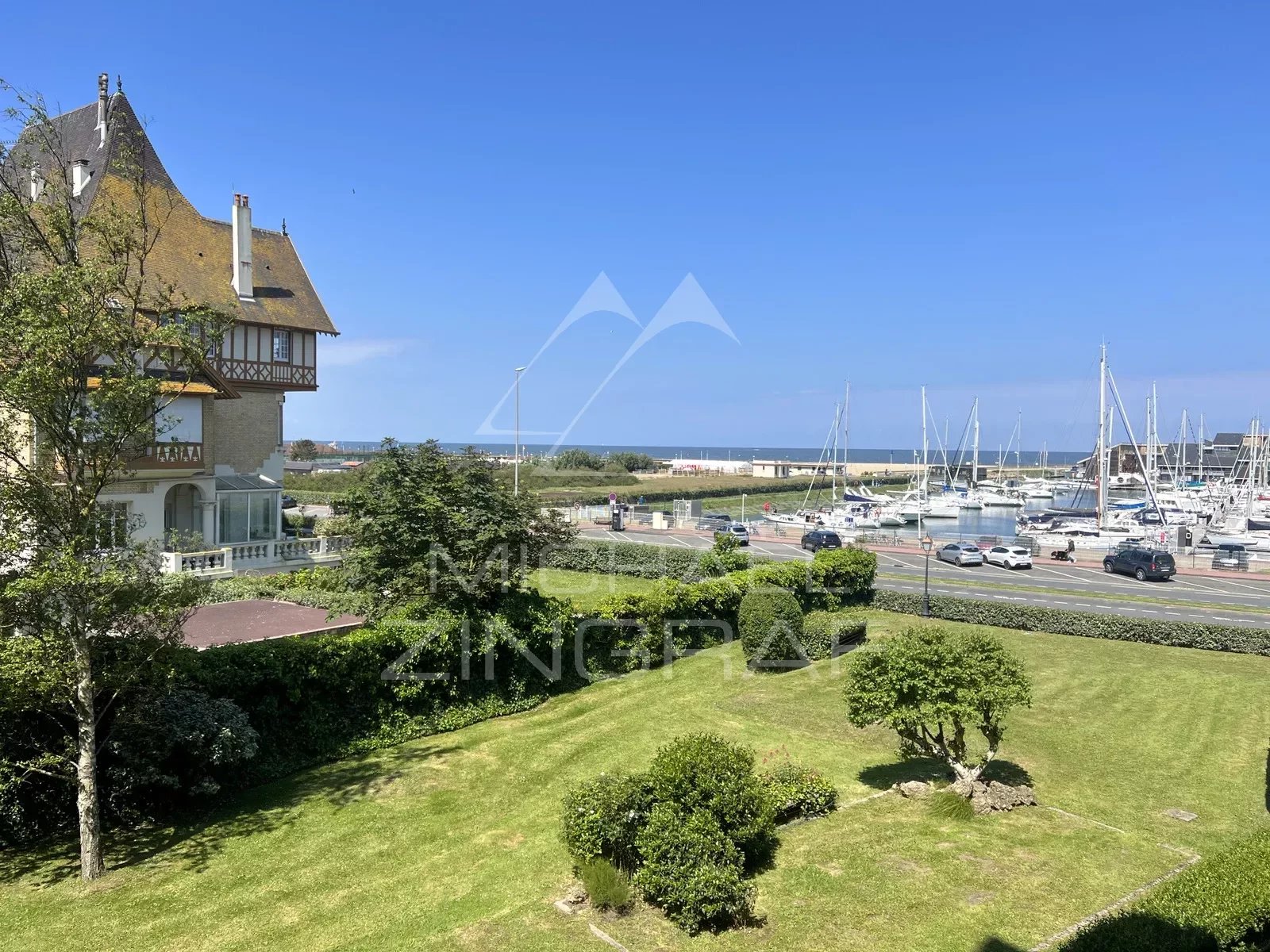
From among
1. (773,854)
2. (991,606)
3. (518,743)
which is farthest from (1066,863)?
(991,606)

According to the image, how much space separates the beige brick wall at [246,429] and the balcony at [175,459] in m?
2.27

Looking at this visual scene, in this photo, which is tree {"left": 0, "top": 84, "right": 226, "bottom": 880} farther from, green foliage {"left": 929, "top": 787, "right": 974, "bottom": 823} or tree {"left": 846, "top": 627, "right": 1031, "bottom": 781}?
green foliage {"left": 929, "top": 787, "right": 974, "bottom": 823}

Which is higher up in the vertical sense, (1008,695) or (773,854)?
(1008,695)

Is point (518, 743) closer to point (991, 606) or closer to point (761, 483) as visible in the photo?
point (991, 606)

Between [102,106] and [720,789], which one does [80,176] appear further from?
[720,789]

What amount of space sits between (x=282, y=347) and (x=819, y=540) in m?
28.7

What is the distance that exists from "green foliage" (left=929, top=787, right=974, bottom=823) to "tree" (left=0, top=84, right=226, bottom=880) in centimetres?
1174

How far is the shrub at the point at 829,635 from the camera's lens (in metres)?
23.6

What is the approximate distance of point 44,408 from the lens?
11133 millimetres

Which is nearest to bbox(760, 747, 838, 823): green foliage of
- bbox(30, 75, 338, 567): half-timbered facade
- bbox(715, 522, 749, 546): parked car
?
bbox(30, 75, 338, 567): half-timbered facade

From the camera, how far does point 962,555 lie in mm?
42250

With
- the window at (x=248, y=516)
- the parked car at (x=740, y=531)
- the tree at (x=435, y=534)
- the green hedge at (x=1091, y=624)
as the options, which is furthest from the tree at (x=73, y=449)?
the parked car at (x=740, y=531)

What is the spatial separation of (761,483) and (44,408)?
105 metres

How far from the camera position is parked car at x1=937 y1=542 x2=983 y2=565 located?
4225 cm
